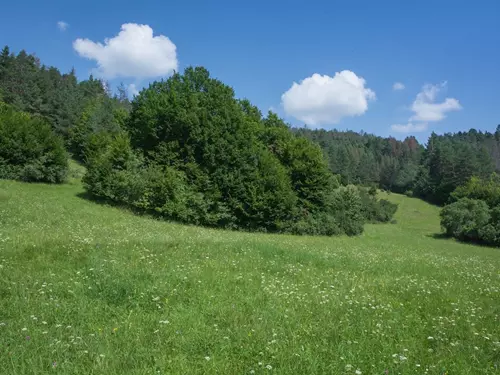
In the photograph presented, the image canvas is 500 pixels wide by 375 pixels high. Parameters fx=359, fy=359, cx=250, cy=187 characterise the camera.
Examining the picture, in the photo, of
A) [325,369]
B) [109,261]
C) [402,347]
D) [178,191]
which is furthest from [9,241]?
[178,191]

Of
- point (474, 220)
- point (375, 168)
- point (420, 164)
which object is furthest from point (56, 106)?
point (420, 164)

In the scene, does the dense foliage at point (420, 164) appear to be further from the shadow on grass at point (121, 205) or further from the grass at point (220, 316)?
the grass at point (220, 316)

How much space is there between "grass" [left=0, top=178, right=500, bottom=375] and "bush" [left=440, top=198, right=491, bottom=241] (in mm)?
48219

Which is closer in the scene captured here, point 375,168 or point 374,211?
point 374,211

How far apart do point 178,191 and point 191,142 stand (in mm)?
6142

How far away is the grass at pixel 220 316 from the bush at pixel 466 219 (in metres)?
48.2

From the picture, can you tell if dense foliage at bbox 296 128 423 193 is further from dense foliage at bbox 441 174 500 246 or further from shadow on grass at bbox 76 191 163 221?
shadow on grass at bbox 76 191 163 221

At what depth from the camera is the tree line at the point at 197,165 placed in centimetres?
3741

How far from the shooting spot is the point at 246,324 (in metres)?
6.96

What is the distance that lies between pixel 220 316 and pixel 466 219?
199 ft

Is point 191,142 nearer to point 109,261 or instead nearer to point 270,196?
point 270,196

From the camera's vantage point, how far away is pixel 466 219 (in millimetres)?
56781

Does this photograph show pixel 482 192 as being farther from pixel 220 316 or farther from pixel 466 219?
pixel 220 316

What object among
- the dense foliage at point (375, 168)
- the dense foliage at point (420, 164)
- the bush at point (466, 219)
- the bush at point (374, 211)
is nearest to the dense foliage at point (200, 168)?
the bush at point (466, 219)
